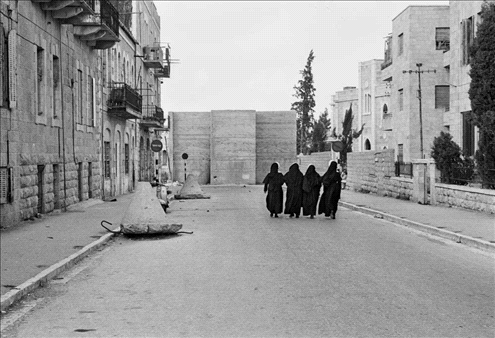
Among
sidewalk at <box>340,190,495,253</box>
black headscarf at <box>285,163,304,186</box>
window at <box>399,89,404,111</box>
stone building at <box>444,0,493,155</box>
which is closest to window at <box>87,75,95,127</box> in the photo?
black headscarf at <box>285,163,304,186</box>

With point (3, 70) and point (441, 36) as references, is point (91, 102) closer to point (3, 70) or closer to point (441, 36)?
point (3, 70)

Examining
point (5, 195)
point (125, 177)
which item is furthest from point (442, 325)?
point (125, 177)

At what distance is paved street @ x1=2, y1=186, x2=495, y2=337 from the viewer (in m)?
6.52

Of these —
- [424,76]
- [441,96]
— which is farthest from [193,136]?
[441,96]

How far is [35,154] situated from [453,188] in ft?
41.1

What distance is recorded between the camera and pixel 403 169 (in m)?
27.8

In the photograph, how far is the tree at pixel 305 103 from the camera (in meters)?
82.0

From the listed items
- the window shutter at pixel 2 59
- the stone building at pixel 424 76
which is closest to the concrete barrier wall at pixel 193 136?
the stone building at pixel 424 76

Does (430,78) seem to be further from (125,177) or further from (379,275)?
(379,275)

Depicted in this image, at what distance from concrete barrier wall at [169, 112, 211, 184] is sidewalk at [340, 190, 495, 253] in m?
35.6

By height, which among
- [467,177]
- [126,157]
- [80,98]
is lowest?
[467,177]

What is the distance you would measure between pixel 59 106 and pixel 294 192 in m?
7.67

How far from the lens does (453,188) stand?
69.8 feet

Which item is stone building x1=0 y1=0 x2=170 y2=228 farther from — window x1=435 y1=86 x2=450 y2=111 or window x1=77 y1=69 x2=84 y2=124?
window x1=435 y1=86 x2=450 y2=111
